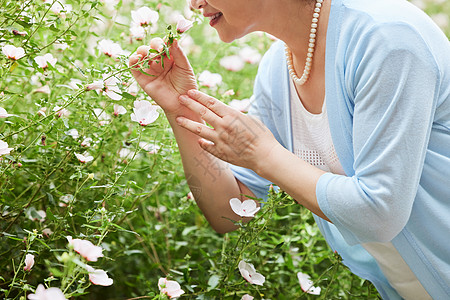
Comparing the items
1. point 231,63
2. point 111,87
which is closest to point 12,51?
point 111,87

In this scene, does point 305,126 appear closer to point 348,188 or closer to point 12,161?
point 348,188

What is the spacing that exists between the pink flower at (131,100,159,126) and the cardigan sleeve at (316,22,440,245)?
1.05 feet

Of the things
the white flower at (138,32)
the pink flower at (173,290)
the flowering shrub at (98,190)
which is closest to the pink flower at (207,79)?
the flowering shrub at (98,190)

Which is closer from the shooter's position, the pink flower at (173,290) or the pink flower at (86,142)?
the pink flower at (173,290)

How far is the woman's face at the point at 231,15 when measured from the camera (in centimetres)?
85

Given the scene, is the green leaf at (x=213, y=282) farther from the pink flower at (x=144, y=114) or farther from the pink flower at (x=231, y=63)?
the pink flower at (x=231, y=63)

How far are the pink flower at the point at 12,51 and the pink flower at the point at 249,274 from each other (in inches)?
20.8

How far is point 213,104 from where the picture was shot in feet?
2.80

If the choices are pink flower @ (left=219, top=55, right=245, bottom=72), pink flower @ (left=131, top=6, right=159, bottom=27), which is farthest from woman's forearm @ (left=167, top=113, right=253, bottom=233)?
pink flower @ (left=219, top=55, right=245, bottom=72)

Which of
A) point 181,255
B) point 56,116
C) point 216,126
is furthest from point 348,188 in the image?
point 181,255

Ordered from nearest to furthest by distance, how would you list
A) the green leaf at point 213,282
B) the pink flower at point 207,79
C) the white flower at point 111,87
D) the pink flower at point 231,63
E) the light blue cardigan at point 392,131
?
1. the light blue cardigan at point 392,131
2. the white flower at point 111,87
3. the green leaf at point 213,282
4. the pink flower at point 207,79
5. the pink flower at point 231,63

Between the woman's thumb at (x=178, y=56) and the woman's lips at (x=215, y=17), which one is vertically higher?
the woman's lips at (x=215, y=17)

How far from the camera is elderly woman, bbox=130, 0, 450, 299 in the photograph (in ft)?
2.40

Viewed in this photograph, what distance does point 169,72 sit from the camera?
A: 3.06 ft
